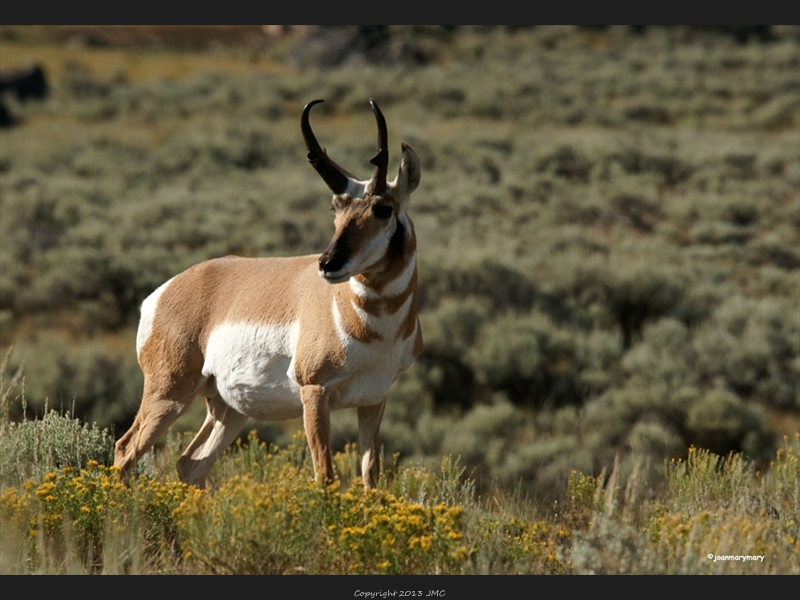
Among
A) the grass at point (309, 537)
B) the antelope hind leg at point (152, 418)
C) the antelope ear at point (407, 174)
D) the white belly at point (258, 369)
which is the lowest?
the grass at point (309, 537)

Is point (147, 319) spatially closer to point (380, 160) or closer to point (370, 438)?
point (370, 438)

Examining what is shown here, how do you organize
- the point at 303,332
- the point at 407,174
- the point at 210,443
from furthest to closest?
1. the point at 210,443
2. the point at 303,332
3. the point at 407,174

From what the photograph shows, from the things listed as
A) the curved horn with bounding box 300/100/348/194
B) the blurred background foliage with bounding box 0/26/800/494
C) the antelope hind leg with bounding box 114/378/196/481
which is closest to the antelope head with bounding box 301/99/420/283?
the curved horn with bounding box 300/100/348/194

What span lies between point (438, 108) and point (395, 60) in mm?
4182

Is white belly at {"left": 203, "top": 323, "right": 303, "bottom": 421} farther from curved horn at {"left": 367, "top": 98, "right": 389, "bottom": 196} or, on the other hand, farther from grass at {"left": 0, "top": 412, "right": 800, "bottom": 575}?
curved horn at {"left": 367, "top": 98, "right": 389, "bottom": 196}

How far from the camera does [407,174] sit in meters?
5.38

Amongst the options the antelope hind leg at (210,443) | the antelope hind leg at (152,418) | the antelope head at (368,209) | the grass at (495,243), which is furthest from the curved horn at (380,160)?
the antelope hind leg at (210,443)

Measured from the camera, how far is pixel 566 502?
7.17 m

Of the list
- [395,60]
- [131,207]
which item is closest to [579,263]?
[131,207]

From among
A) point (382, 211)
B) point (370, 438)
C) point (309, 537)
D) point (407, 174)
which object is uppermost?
point (407, 174)

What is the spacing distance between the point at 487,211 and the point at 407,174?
1678 centimetres

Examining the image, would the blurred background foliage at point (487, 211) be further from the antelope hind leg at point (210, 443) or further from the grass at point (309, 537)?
the grass at point (309, 537)

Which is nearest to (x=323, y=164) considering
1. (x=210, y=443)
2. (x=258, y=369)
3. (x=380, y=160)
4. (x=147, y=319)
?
(x=380, y=160)

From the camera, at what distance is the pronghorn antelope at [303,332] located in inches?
206
